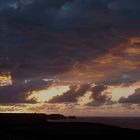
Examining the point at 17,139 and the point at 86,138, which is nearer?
the point at 17,139

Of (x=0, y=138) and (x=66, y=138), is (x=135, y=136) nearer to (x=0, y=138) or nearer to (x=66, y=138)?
(x=66, y=138)

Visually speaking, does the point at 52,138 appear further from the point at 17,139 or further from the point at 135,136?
the point at 135,136

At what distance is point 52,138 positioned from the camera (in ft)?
183

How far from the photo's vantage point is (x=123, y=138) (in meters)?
57.3

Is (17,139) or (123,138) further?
(123,138)

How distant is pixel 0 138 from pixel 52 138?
8.00 m

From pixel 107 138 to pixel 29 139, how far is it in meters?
11.7

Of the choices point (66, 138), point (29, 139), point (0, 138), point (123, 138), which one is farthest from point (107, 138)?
point (0, 138)

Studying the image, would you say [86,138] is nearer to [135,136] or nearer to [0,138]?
[135,136]

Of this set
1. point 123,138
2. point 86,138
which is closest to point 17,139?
point 86,138

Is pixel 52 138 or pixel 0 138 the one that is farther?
pixel 52 138

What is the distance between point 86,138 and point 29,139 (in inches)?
338

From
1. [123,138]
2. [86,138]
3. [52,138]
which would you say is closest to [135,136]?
[123,138]

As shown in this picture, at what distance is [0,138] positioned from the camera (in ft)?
168
